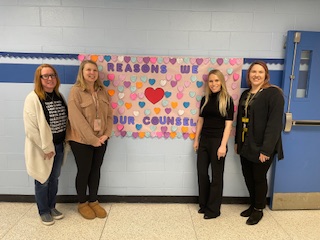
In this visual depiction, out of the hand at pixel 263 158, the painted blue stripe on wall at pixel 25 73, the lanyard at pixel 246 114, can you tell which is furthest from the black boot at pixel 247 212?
the painted blue stripe on wall at pixel 25 73

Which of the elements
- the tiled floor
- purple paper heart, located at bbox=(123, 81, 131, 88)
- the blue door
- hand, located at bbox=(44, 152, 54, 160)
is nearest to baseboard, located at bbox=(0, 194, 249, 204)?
the tiled floor

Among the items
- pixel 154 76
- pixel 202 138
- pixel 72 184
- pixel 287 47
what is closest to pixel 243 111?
pixel 202 138

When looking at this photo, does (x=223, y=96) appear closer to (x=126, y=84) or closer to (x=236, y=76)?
(x=236, y=76)

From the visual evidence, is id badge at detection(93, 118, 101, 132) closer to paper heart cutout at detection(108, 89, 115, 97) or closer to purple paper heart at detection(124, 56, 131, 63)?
paper heart cutout at detection(108, 89, 115, 97)

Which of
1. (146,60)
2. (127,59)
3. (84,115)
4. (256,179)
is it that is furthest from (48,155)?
(256,179)

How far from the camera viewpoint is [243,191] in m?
2.77

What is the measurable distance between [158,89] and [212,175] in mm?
1003

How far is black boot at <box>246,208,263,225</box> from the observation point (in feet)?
7.91

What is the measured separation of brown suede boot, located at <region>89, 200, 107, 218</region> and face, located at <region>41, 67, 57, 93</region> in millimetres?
1186

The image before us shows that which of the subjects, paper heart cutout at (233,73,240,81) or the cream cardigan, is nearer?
the cream cardigan

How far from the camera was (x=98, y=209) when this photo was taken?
2.51 m

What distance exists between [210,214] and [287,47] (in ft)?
5.84

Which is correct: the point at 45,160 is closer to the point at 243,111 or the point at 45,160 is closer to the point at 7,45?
the point at 7,45

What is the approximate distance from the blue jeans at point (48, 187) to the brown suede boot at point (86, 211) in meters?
0.28
